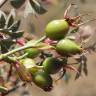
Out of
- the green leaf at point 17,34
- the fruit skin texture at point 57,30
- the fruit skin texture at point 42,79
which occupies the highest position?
the fruit skin texture at point 57,30

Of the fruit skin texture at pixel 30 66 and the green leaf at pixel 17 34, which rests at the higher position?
the green leaf at pixel 17 34

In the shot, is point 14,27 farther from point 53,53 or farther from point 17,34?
point 53,53

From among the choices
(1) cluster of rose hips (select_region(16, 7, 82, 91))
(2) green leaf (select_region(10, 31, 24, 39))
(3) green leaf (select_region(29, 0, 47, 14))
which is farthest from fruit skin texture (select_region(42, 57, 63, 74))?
(3) green leaf (select_region(29, 0, 47, 14))

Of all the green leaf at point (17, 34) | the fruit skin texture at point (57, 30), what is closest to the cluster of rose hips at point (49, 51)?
the fruit skin texture at point (57, 30)

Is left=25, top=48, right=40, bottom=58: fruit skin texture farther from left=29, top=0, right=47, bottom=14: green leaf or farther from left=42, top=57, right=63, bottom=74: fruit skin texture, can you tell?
left=29, top=0, right=47, bottom=14: green leaf

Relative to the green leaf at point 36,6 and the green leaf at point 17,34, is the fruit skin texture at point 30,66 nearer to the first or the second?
the green leaf at point 17,34

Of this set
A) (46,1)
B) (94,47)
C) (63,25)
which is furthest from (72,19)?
(46,1)
